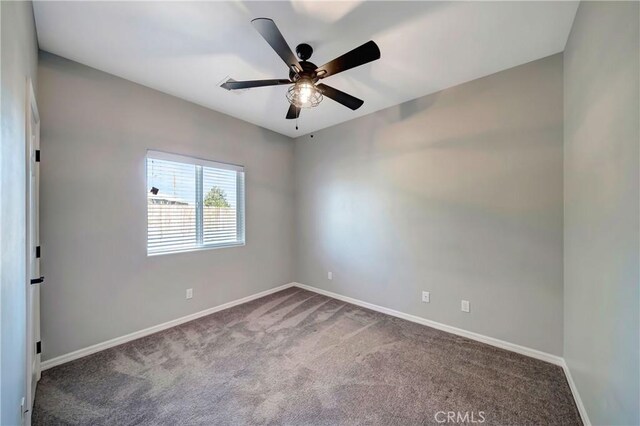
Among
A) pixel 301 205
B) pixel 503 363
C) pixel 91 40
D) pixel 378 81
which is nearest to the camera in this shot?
pixel 91 40

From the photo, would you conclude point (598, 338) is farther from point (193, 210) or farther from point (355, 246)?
point (193, 210)

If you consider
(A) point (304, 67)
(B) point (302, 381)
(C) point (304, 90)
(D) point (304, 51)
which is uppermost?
(D) point (304, 51)

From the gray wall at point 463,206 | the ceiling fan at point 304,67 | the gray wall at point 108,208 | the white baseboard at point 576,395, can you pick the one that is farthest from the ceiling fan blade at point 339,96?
the white baseboard at point 576,395

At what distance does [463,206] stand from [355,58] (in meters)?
1.94

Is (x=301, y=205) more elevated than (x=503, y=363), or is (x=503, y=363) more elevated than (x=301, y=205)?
(x=301, y=205)

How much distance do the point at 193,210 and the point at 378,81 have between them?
2732 mm

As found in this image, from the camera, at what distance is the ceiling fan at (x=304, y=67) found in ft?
4.86

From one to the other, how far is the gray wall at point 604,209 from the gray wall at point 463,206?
0.91 feet

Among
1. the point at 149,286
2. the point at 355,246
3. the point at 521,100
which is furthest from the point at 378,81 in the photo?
the point at 149,286

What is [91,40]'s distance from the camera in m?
2.01

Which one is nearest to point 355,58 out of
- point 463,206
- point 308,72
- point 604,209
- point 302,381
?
point 308,72

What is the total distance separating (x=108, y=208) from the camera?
2.47m

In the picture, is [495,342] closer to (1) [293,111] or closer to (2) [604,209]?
(2) [604,209]

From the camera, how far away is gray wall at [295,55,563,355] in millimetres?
2240
